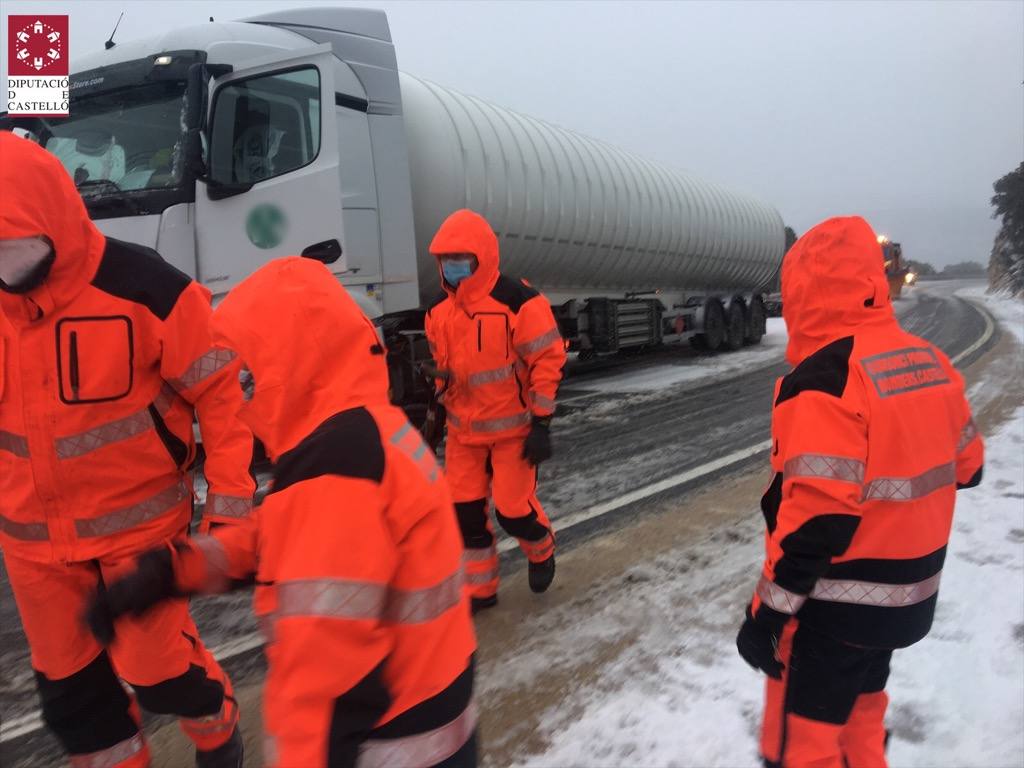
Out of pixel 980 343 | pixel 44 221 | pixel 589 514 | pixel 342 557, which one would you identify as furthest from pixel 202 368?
pixel 980 343

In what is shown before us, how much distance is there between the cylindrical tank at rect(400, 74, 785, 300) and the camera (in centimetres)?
699

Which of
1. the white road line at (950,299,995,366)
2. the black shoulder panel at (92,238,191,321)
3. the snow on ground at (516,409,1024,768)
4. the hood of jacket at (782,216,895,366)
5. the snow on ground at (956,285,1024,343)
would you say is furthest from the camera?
the snow on ground at (956,285,1024,343)

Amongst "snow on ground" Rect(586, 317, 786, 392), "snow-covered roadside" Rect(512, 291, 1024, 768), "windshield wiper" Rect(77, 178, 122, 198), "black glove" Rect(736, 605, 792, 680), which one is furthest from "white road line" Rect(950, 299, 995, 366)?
"windshield wiper" Rect(77, 178, 122, 198)

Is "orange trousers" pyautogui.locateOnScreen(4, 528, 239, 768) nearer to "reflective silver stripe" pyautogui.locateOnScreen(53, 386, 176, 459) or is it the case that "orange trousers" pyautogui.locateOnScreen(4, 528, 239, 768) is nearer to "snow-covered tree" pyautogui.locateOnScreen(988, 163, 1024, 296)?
"reflective silver stripe" pyautogui.locateOnScreen(53, 386, 176, 459)

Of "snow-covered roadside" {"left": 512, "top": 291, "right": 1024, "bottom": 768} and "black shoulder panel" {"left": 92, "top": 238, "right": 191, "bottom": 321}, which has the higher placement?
"black shoulder panel" {"left": 92, "top": 238, "right": 191, "bottom": 321}

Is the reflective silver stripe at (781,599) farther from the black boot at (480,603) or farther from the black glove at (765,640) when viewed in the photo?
the black boot at (480,603)

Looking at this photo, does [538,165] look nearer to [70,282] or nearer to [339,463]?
[70,282]

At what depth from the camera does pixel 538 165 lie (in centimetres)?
837

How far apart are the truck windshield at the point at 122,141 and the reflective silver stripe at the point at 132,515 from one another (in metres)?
3.59

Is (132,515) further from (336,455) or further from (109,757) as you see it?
(336,455)

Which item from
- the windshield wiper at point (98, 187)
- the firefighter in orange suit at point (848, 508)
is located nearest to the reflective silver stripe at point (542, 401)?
the firefighter in orange suit at point (848, 508)

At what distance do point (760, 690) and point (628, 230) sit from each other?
8164mm

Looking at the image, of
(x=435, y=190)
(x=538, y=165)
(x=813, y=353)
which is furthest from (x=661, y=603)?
(x=538, y=165)

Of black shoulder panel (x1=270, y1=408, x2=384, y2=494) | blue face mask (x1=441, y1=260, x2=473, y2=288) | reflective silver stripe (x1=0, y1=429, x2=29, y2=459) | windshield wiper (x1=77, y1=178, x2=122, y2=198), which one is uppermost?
windshield wiper (x1=77, y1=178, x2=122, y2=198)
